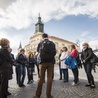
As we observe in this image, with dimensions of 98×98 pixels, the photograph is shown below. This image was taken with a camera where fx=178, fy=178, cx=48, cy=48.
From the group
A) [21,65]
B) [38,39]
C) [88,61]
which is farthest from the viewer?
[38,39]

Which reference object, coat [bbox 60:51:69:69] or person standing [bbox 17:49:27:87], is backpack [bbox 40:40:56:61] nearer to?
person standing [bbox 17:49:27:87]

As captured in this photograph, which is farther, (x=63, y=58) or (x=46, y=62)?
(x=63, y=58)

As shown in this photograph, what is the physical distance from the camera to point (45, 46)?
5441mm

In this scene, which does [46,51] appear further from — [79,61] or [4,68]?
[79,61]

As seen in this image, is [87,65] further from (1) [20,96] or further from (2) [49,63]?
(1) [20,96]

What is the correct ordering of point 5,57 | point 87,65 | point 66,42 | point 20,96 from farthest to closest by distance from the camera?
point 66,42, point 87,65, point 20,96, point 5,57

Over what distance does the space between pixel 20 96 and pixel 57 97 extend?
1.28 meters

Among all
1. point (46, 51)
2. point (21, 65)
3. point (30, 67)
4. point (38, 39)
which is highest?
point (38, 39)

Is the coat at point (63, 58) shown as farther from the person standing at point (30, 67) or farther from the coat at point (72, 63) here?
the person standing at point (30, 67)

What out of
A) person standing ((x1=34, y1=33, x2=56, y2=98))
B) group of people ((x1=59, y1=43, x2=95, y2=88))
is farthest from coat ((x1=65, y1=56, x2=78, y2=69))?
person standing ((x1=34, y1=33, x2=56, y2=98))

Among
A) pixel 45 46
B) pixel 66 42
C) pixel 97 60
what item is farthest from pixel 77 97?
pixel 66 42

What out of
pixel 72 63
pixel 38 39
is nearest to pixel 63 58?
pixel 72 63

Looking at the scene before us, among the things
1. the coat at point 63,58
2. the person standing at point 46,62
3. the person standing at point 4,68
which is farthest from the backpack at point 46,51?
the coat at point 63,58

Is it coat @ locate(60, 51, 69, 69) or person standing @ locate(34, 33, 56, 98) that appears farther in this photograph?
coat @ locate(60, 51, 69, 69)
